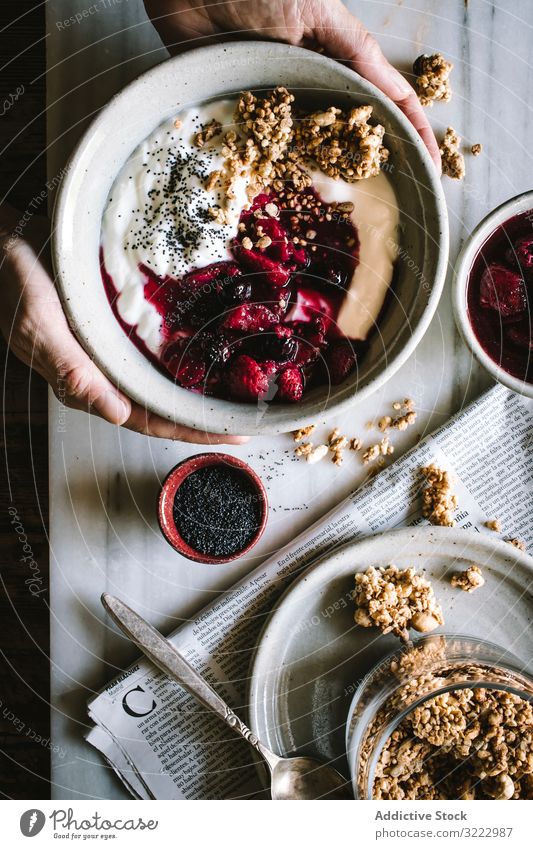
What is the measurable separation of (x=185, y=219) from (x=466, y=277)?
340 mm

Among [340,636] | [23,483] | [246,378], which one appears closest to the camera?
[246,378]

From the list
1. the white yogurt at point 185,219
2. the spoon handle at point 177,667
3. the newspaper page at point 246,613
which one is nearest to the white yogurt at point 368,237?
the white yogurt at point 185,219

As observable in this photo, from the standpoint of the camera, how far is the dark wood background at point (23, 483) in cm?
99

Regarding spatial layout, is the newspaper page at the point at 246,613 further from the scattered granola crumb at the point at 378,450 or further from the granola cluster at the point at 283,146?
the granola cluster at the point at 283,146

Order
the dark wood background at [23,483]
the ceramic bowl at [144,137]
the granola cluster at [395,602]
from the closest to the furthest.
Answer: the ceramic bowl at [144,137]
the granola cluster at [395,602]
the dark wood background at [23,483]

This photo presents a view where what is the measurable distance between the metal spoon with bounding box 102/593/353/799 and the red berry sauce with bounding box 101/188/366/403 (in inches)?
12.9

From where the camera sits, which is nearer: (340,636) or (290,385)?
(290,385)

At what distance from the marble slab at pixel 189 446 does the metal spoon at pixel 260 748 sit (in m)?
0.05

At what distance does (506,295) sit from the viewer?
0.84 meters

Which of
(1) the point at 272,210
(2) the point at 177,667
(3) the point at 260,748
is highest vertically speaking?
(1) the point at 272,210

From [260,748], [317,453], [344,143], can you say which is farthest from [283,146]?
[260,748]

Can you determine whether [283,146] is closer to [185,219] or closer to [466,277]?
[185,219]

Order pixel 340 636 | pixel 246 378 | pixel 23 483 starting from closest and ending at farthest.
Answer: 1. pixel 246 378
2. pixel 340 636
3. pixel 23 483

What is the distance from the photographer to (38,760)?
100 centimetres
